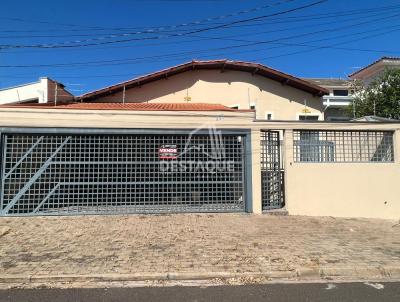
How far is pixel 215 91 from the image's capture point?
17078 mm

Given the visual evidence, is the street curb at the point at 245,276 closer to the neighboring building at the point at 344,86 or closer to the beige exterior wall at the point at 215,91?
the beige exterior wall at the point at 215,91

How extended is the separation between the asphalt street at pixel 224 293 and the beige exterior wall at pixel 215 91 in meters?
12.0

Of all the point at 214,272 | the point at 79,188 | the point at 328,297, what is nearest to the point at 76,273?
the point at 214,272

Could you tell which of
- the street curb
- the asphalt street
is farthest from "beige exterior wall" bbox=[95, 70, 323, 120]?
the asphalt street

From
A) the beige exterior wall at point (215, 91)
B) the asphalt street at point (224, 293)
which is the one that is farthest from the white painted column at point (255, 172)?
the beige exterior wall at point (215, 91)

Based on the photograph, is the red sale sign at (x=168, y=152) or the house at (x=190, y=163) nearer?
the house at (x=190, y=163)

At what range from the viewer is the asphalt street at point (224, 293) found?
5043 millimetres

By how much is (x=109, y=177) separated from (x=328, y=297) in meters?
6.85

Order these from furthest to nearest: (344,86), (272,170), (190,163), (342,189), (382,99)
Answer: (344,86) < (382,99) < (272,170) < (342,189) < (190,163)

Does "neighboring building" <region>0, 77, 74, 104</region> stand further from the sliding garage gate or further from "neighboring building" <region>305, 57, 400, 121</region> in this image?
"neighboring building" <region>305, 57, 400, 121</region>

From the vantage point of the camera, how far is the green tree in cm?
1638

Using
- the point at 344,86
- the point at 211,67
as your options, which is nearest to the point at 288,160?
the point at 211,67

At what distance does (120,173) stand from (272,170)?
435 cm

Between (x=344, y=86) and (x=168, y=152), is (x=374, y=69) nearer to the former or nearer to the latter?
(x=344, y=86)
